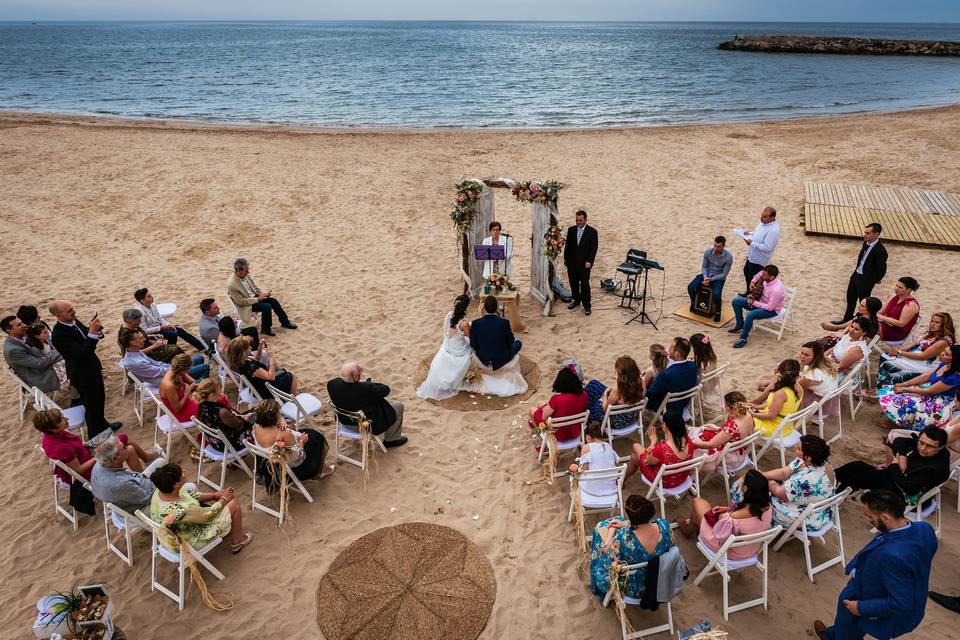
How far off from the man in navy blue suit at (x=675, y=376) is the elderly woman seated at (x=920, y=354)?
9.68 feet

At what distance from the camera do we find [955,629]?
15.0ft

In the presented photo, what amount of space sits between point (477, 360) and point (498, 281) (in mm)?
2111

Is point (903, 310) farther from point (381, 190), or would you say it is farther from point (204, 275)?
point (381, 190)

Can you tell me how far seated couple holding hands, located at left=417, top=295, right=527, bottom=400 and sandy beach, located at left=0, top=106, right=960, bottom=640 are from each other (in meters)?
0.39

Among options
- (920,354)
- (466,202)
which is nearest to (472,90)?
(466,202)

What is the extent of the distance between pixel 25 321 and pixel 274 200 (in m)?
9.80

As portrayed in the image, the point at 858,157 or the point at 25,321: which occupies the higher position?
the point at 858,157

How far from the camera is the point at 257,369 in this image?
274 inches

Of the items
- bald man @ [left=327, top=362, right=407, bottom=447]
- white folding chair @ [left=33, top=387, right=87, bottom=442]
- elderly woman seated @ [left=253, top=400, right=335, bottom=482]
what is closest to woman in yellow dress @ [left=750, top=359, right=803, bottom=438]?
bald man @ [left=327, top=362, right=407, bottom=447]

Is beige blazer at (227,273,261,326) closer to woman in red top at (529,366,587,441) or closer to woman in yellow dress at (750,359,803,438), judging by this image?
woman in red top at (529,366,587,441)

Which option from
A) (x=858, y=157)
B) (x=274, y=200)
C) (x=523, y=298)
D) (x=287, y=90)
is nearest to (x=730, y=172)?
(x=858, y=157)

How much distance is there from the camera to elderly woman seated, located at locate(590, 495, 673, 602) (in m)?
4.29

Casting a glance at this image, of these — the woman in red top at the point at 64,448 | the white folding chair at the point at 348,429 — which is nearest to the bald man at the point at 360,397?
the white folding chair at the point at 348,429

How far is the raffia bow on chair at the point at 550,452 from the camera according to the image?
19.5 ft
